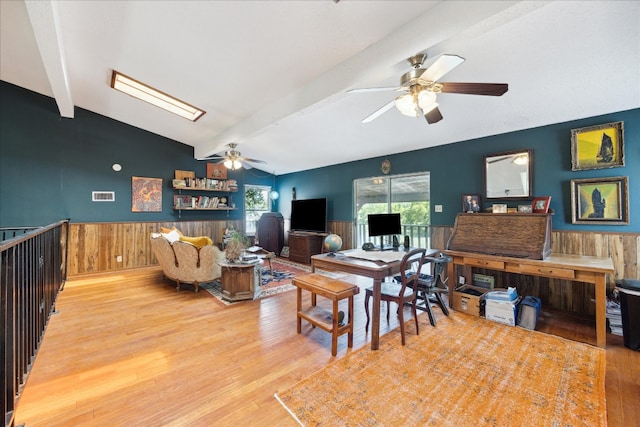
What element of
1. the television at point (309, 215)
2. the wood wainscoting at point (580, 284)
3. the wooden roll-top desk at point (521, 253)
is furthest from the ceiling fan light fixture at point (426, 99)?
the television at point (309, 215)

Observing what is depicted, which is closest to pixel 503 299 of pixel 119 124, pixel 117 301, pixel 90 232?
pixel 117 301

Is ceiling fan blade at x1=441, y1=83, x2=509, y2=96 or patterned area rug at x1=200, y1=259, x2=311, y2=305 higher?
ceiling fan blade at x1=441, y1=83, x2=509, y2=96

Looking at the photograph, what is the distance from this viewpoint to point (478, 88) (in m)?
1.93

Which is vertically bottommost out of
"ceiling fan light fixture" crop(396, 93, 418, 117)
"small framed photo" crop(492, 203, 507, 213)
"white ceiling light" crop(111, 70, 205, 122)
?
"small framed photo" crop(492, 203, 507, 213)

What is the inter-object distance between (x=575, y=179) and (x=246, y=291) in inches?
174

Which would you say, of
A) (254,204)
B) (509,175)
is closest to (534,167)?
(509,175)

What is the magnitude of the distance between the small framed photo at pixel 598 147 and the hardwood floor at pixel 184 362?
1.81 m

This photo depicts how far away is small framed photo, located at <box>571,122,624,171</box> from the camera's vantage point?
289 centimetres

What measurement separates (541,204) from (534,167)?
539mm

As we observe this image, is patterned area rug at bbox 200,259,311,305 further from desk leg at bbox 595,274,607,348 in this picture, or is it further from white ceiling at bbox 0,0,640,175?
desk leg at bbox 595,274,607,348

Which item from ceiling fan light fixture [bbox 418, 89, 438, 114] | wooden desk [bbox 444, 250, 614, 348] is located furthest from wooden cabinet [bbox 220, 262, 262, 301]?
ceiling fan light fixture [bbox 418, 89, 438, 114]

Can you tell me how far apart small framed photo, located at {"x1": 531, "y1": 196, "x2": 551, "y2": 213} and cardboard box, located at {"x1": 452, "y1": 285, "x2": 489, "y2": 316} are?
119 centimetres

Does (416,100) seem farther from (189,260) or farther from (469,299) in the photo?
(189,260)

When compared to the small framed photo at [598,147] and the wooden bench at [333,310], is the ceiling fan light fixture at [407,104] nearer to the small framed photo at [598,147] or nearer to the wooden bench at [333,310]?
the wooden bench at [333,310]
